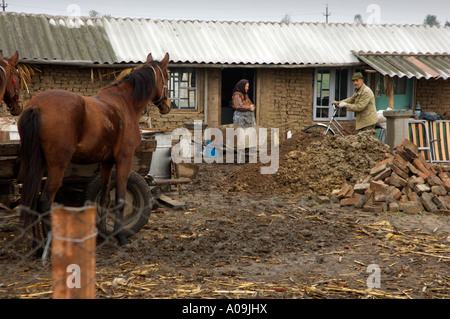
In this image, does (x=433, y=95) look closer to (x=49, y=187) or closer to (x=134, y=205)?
(x=134, y=205)

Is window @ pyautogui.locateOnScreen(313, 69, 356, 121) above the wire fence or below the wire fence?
above

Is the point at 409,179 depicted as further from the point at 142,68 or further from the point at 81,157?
the point at 81,157

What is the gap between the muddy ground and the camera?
14.2 ft

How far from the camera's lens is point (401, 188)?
28.0 ft

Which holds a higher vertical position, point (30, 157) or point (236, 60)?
point (236, 60)

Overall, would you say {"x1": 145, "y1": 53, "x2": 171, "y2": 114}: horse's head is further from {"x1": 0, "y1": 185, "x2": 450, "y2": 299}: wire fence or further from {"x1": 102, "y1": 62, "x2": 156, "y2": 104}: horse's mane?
{"x1": 0, "y1": 185, "x2": 450, "y2": 299}: wire fence

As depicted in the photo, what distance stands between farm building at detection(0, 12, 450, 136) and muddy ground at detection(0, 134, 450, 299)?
5851mm

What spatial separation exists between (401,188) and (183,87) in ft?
27.4

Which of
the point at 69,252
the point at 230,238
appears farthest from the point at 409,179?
the point at 69,252

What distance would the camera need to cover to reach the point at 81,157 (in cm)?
543

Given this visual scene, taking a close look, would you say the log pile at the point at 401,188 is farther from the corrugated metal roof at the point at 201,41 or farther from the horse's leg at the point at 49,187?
the corrugated metal roof at the point at 201,41

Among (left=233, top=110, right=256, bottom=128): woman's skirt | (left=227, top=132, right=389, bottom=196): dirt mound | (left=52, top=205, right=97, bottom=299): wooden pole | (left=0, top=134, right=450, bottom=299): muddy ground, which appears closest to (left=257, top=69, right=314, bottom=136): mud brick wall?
(left=233, top=110, right=256, bottom=128): woman's skirt

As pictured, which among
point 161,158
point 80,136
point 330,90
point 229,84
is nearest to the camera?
point 80,136

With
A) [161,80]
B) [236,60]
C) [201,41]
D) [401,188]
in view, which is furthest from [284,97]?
[161,80]
